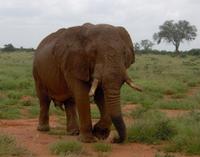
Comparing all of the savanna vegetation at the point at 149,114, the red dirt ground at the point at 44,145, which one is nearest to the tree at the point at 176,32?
the savanna vegetation at the point at 149,114

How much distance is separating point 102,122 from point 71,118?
1.34 m

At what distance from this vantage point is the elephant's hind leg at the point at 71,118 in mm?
10062

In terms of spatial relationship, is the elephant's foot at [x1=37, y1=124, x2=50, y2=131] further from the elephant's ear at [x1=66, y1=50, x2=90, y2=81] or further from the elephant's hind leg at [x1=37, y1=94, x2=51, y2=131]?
the elephant's ear at [x1=66, y1=50, x2=90, y2=81]

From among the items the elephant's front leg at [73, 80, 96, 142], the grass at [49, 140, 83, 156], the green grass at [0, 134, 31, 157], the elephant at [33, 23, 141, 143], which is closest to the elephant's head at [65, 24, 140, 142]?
the elephant at [33, 23, 141, 143]

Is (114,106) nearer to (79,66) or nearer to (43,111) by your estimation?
(79,66)

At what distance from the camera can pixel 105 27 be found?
862 centimetres

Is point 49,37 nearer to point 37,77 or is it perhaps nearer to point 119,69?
Result: point 37,77

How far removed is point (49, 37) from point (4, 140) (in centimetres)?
318

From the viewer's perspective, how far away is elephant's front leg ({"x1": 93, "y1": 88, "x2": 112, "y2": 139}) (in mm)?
8984

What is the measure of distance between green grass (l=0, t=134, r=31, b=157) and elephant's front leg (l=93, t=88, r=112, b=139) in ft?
5.55

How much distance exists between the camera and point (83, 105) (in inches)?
347

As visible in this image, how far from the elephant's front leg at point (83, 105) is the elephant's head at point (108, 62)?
19 centimetres

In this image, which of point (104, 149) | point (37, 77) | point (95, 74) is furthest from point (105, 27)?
point (37, 77)

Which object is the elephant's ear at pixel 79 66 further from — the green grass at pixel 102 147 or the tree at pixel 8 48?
the tree at pixel 8 48
